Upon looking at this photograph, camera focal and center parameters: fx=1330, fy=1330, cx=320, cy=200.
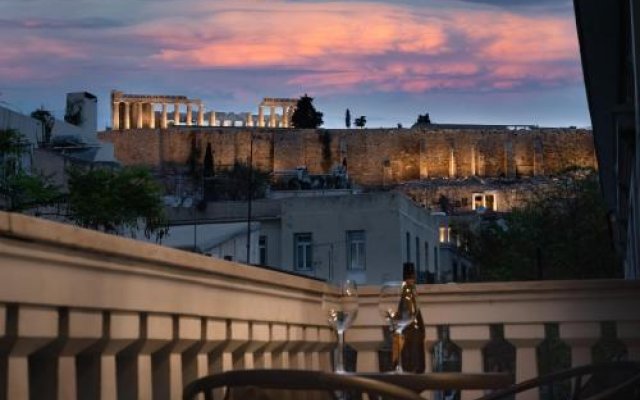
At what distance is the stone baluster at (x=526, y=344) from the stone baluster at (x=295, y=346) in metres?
0.64

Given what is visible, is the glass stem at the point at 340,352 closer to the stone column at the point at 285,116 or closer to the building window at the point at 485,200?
the building window at the point at 485,200

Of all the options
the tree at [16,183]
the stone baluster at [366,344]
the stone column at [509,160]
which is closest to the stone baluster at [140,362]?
the stone baluster at [366,344]

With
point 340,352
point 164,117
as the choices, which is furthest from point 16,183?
point 164,117

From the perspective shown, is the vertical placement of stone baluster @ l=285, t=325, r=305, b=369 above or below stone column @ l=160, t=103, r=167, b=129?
below

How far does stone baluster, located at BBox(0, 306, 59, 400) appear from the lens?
2.08 metres

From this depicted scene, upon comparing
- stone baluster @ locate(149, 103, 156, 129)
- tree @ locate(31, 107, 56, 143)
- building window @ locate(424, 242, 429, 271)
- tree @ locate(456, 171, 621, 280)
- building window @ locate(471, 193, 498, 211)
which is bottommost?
building window @ locate(424, 242, 429, 271)

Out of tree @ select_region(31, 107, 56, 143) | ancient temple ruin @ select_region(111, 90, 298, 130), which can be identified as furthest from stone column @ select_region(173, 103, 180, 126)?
tree @ select_region(31, 107, 56, 143)

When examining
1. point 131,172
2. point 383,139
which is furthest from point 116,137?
point 131,172

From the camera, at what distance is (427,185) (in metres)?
91.8

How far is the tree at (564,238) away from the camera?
2450 cm

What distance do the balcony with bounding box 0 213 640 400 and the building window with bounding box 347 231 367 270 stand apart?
32093 millimetres

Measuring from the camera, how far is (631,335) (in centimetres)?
405

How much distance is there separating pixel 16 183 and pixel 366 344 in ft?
85.4

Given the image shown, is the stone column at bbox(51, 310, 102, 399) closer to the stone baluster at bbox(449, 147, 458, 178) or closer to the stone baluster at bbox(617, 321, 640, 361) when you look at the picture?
the stone baluster at bbox(617, 321, 640, 361)
